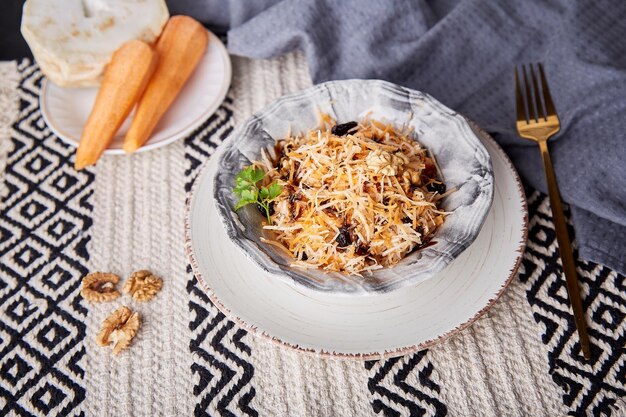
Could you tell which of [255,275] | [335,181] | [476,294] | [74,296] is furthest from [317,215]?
[74,296]

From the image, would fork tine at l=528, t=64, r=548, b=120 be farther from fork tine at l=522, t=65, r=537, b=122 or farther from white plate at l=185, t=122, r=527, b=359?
white plate at l=185, t=122, r=527, b=359

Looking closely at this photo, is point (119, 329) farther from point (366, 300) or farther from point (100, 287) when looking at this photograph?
point (366, 300)

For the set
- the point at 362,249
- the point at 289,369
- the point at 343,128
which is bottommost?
the point at 289,369

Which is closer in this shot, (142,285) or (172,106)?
(142,285)

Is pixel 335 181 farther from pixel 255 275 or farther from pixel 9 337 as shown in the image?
pixel 9 337

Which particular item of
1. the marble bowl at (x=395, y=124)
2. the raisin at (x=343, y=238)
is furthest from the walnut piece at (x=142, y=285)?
the raisin at (x=343, y=238)

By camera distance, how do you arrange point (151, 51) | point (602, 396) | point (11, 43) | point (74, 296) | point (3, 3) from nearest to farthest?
point (602, 396) → point (74, 296) → point (151, 51) → point (11, 43) → point (3, 3)

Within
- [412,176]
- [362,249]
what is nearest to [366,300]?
[362,249]
